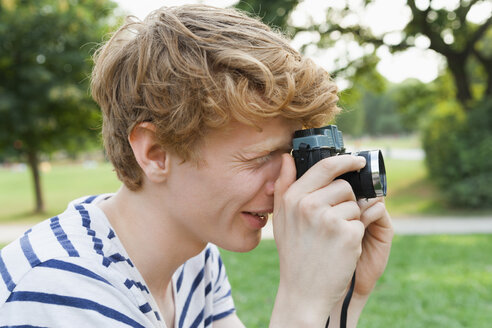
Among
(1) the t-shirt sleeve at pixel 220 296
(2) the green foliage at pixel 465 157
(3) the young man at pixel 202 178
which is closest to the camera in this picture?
(3) the young man at pixel 202 178

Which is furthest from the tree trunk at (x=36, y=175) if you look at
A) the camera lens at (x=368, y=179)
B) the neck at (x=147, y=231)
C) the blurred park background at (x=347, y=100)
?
the camera lens at (x=368, y=179)

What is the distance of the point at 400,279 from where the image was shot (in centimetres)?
534

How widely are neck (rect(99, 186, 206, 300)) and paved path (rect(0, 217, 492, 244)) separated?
6.98m

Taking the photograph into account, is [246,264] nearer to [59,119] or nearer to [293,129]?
[293,129]

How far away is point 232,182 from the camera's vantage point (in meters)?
1.40

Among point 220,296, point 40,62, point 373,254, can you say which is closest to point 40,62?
point 40,62

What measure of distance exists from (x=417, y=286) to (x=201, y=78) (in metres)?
4.43

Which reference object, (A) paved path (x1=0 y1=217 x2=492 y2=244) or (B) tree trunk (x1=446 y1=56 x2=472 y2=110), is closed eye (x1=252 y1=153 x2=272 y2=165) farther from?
(B) tree trunk (x1=446 y1=56 x2=472 y2=110)

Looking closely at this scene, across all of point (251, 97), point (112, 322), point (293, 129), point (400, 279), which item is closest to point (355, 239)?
point (293, 129)

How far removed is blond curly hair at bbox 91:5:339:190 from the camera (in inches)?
53.2

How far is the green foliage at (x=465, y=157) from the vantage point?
10.6 m

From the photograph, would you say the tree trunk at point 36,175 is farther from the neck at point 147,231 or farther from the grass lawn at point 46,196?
the neck at point 147,231

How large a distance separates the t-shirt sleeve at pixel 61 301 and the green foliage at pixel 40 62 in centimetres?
1052

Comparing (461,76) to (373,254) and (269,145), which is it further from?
(269,145)
